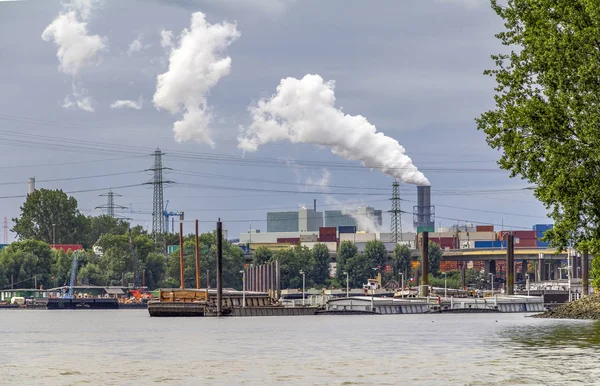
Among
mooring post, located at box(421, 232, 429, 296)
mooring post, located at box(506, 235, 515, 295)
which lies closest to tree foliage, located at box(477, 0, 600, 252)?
mooring post, located at box(421, 232, 429, 296)

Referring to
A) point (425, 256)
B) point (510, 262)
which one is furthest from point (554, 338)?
point (510, 262)

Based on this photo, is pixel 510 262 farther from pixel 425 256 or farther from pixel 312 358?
pixel 312 358

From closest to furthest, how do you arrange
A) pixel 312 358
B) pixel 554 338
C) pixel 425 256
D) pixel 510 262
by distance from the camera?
pixel 312 358
pixel 554 338
pixel 425 256
pixel 510 262

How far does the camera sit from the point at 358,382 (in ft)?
146

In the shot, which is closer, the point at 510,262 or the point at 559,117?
the point at 559,117

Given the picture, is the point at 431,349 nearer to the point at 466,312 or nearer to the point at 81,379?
the point at 81,379

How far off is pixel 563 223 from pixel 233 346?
21.3 metres

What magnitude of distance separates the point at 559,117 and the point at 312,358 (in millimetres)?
19860

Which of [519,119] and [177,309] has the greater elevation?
[519,119]

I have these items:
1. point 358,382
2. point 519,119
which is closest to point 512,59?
point 519,119

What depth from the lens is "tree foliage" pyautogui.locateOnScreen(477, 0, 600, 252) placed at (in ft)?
208

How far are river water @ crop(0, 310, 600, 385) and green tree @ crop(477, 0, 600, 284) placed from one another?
7.93m

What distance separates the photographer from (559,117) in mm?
64125

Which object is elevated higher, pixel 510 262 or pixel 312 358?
pixel 510 262
